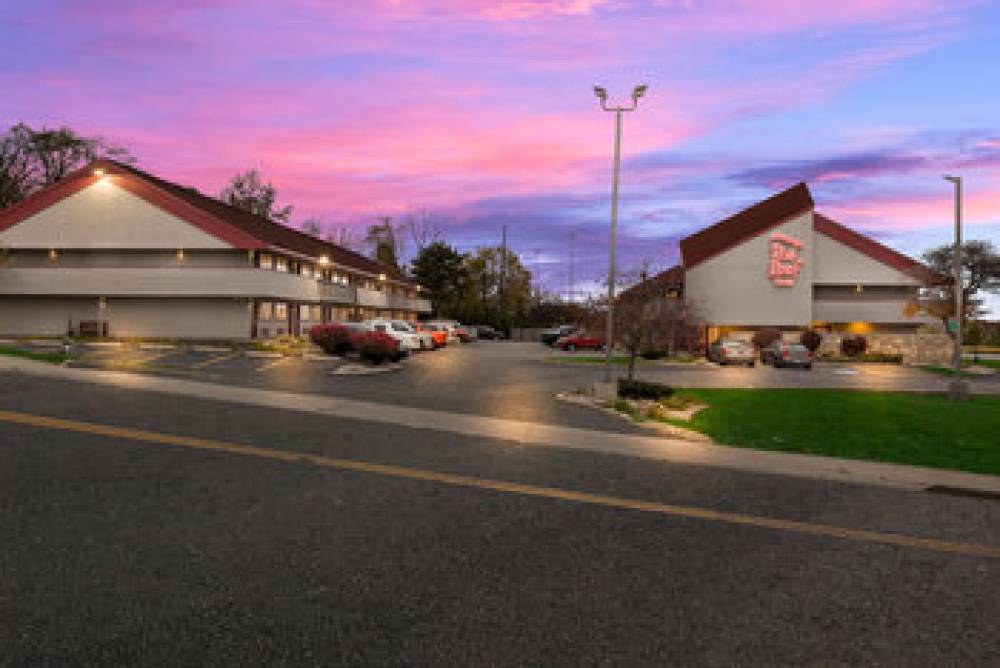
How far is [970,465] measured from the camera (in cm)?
1037

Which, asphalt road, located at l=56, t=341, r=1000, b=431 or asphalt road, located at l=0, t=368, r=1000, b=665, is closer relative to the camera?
asphalt road, located at l=0, t=368, r=1000, b=665

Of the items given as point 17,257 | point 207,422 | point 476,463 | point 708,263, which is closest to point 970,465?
point 476,463

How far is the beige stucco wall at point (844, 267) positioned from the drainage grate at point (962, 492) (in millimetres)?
38706

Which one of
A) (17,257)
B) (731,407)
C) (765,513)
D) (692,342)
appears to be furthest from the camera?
(17,257)

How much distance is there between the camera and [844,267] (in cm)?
4394

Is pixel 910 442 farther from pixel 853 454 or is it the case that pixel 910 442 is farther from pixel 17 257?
pixel 17 257

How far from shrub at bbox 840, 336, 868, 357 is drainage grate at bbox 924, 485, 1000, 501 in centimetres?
3277

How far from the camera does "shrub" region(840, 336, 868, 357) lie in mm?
38312

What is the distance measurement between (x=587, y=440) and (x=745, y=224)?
4151 cm

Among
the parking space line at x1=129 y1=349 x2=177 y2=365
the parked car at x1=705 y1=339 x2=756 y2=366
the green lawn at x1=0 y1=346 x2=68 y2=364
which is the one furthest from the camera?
the parked car at x1=705 y1=339 x2=756 y2=366

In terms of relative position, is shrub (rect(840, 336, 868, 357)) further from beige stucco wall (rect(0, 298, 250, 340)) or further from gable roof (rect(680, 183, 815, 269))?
beige stucco wall (rect(0, 298, 250, 340))

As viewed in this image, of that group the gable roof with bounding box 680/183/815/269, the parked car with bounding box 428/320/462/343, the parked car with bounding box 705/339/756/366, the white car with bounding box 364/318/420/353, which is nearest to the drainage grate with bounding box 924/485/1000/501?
the parked car with bounding box 705/339/756/366

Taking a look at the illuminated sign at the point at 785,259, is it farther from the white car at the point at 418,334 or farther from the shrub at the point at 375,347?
the shrub at the point at 375,347

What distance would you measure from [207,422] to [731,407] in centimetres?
1179
